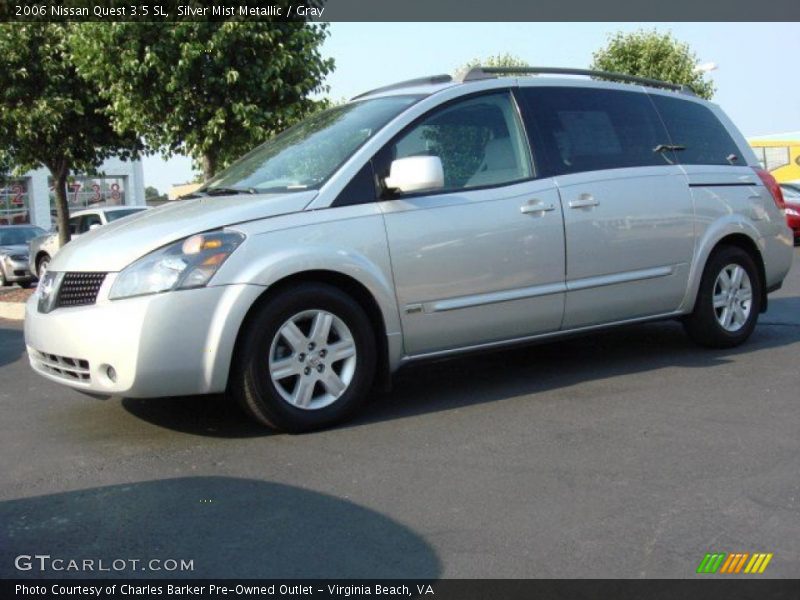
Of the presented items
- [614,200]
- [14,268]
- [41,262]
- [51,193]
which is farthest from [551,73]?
[51,193]

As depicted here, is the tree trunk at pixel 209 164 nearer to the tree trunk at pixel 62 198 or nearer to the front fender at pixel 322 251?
the tree trunk at pixel 62 198

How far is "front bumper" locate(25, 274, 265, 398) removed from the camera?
4.46 m

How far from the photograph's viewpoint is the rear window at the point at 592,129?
5773 mm

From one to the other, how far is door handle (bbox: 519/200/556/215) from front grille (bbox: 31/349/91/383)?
253 cm

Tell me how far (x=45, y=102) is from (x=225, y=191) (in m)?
9.13

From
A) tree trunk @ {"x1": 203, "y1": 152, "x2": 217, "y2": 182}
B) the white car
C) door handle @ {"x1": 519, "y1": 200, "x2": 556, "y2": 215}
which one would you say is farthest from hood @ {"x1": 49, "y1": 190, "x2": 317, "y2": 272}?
the white car

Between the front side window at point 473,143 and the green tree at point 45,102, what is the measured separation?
864 centimetres

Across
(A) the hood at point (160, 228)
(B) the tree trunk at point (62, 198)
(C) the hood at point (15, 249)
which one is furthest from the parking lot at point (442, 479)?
(C) the hood at point (15, 249)

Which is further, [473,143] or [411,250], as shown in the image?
[473,143]

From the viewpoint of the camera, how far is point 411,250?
Answer: 5066 millimetres

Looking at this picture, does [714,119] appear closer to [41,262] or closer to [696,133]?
[696,133]

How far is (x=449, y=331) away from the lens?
523cm

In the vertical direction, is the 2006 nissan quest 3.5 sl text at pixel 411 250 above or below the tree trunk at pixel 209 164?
below

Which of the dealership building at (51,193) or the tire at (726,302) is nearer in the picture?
the tire at (726,302)
